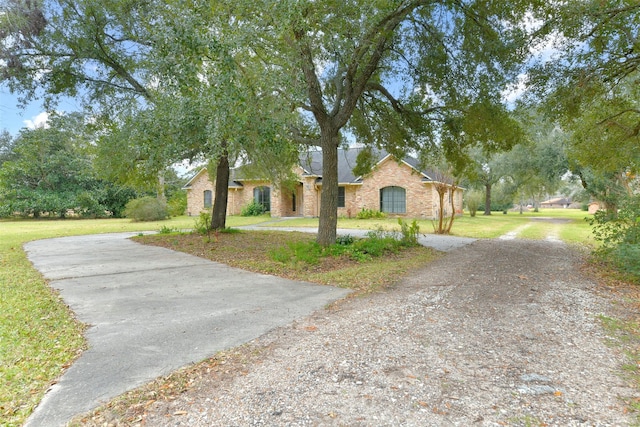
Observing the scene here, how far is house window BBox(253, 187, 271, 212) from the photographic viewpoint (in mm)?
28050

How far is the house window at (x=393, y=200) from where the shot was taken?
2334 cm

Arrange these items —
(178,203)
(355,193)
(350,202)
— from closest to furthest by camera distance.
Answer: (355,193) → (350,202) → (178,203)

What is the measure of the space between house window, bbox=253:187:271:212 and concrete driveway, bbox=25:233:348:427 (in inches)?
768

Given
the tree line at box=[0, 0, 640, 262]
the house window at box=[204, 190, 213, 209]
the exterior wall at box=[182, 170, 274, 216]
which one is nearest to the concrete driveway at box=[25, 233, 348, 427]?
the tree line at box=[0, 0, 640, 262]

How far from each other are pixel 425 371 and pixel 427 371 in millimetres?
18

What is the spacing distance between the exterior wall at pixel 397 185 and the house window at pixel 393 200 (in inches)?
10.6

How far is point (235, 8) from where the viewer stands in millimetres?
6301

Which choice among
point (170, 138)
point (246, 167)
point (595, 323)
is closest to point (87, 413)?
point (595, 323)

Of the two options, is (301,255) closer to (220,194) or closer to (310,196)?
(220,194)

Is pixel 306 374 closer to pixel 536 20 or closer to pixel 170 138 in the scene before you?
pixel 170 138

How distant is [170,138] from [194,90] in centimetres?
124

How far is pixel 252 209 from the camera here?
2733 centimetres

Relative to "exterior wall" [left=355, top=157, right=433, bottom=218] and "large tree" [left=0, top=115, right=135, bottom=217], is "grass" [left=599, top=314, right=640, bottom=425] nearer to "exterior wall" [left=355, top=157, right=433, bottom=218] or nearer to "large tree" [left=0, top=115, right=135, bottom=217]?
"exterior wall" [left=355, top=157, right=433, bottom=218]

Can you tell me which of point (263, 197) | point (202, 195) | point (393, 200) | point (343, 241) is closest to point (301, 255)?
point (343, 241)
